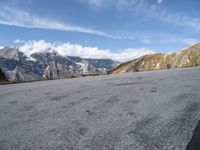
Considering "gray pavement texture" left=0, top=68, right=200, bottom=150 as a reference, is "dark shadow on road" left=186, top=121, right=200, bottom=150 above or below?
below

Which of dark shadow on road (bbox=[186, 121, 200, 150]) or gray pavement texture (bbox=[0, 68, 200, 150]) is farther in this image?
gray pavement texture (bbox=[0, 68, 200, 150])

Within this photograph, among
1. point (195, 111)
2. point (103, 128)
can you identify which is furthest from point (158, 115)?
point (103, 128)

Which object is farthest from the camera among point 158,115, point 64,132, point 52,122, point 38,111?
point 38,111

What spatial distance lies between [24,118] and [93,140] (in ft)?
9.08

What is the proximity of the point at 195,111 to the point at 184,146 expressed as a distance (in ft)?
9.88

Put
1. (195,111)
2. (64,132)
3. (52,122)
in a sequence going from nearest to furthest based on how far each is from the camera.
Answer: (64,132) → (52,122) → (195,111)

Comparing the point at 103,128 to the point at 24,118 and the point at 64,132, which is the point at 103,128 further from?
the point at 24,118

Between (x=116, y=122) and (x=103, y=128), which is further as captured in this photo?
(x=116, y=122)

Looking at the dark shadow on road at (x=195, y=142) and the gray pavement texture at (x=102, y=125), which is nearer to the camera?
the dark shadow on road at (x=195, y=142)

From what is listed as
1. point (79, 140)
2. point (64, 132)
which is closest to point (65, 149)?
point (79, 140)

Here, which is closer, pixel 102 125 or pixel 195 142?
pixel 195 142

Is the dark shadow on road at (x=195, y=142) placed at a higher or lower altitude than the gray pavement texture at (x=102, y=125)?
lower

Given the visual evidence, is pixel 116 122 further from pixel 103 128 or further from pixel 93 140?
pixel 93 140

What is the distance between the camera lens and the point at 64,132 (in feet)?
18.9
